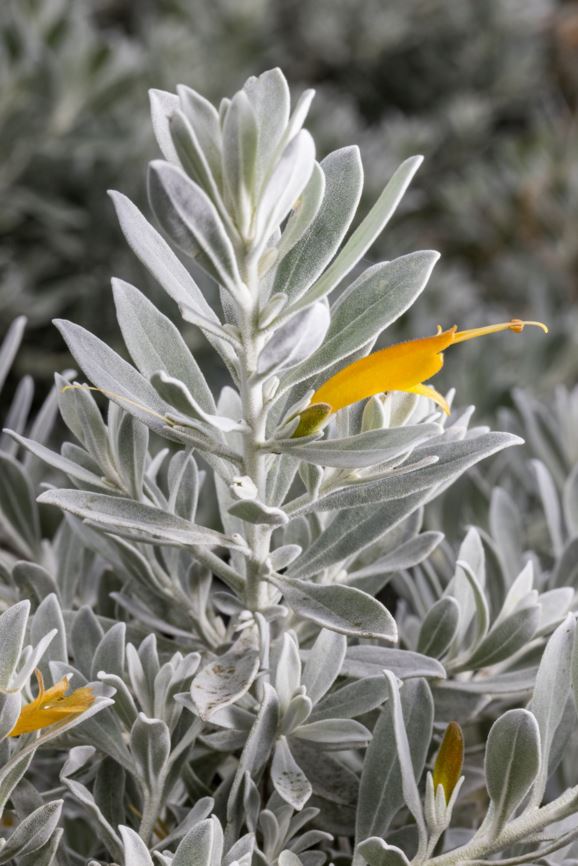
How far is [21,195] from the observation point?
1.25m

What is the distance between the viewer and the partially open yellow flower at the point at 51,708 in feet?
1.33

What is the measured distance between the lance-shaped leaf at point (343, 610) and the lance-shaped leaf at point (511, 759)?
6cm

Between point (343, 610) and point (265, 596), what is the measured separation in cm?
6

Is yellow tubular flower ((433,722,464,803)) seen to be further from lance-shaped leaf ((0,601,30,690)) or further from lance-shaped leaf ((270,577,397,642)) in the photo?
lance-shaped leaf ((0,601,30,690))

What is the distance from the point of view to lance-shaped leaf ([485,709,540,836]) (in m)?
0.40

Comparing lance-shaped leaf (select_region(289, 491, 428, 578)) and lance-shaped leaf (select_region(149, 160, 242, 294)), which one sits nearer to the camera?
lance-shaped leaf (select_region(149, 160, 242, 294))

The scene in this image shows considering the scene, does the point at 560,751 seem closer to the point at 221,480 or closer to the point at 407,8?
the point at 221,480

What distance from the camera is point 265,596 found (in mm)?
470

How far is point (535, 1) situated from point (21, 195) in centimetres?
149

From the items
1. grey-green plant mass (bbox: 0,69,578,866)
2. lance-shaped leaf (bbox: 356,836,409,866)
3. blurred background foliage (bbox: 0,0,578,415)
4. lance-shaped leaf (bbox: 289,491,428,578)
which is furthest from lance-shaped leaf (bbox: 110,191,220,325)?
blurred background foliage (bbox: 0,0,578,415)

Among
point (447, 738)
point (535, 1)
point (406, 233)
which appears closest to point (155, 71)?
point (406, 233)

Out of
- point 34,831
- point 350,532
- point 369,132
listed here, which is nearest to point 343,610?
point 350,532

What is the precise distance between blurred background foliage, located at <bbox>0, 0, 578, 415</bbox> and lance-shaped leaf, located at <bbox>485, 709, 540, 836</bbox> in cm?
62

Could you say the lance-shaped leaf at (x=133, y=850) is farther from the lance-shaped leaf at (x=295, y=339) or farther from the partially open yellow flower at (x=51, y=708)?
the lance-shaped leaf at (x=295, y=339)
